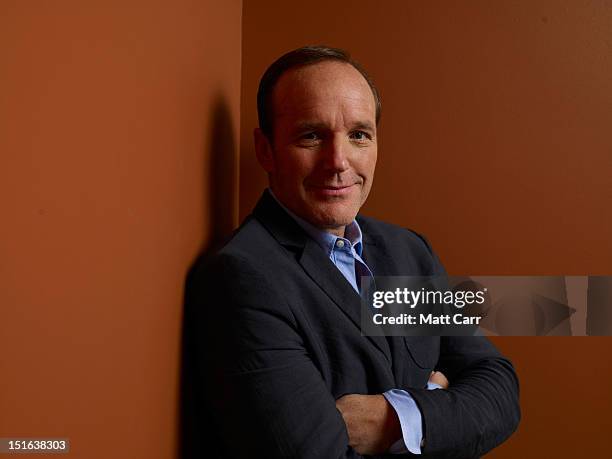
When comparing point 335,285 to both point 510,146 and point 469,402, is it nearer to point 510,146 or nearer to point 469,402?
point 469,402

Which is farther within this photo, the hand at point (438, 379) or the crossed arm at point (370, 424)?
the hand at point (438, 379)

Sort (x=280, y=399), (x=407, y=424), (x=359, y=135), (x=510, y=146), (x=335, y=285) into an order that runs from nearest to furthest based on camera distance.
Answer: (x=280, y=399)
(x=407, y=424)
(x=335, y=285)
(x=359, y=135)
(x=510, y=146)

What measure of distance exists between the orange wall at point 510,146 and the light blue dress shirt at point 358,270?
0.41m

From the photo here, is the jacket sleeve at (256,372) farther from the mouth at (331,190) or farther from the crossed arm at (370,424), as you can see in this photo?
the mouth at (331,190)

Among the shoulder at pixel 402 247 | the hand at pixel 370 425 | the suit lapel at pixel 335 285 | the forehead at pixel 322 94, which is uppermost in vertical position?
the forehead at pixel 322 94

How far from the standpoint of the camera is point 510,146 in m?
1.89

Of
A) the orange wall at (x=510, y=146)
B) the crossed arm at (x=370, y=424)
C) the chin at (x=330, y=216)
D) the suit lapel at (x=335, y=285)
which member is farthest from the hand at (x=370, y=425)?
the orange wall at (x=510, y=146)

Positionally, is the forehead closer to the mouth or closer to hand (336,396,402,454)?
the mouth

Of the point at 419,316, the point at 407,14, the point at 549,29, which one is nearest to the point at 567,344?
the point at 419,316

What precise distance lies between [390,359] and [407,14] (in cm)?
111

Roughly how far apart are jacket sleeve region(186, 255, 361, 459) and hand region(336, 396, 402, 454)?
0.04m

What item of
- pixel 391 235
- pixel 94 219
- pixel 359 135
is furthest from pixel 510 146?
pixel 94 219

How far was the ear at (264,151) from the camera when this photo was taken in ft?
5.01

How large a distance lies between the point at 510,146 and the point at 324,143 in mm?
739
